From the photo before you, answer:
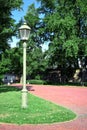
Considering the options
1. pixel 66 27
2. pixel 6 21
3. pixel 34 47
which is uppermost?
pixel 66 27

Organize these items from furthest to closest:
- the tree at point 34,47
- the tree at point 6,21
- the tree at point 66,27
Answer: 1. the tree at point 34,47
2. the tree at point 66,27
3. the tree at point 6,21

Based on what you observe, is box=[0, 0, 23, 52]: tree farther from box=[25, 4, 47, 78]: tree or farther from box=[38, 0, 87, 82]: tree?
box=[25, 4, 47, 78]: tree

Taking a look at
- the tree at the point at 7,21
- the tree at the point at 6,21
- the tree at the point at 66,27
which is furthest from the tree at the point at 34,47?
the tree at the point at 6,21

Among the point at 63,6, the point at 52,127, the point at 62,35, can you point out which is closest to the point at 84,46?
the point at 62,35

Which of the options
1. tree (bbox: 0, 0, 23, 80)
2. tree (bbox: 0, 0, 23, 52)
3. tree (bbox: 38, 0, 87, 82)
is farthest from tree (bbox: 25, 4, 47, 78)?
tree (bbox: 0, 0, 23, 52)

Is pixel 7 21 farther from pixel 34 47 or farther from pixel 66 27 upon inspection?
pixel 34 47

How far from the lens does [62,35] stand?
49844 millimetres

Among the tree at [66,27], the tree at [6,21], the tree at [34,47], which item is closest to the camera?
the tree at [6,21]

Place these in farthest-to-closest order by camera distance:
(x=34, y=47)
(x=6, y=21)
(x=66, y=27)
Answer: (x=34, y=47) → (x=66, y=27) → (x=6, y=21)

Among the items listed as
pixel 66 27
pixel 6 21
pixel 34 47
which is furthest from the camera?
A: pixel 34 47

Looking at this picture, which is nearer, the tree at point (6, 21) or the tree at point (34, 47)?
the tree at point (6, 21)

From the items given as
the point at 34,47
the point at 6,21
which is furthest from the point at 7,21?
the point at 34,47

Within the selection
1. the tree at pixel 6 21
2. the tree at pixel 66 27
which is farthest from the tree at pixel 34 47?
the tree at pixel 6 21

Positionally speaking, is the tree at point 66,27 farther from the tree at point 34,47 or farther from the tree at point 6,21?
the tree at point 6,21
